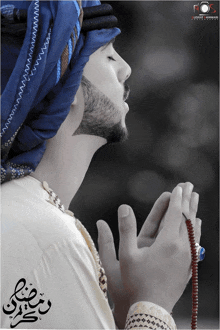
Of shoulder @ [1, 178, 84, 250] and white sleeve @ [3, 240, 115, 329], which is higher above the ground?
shoulder @ [1, 178, 84, 250]

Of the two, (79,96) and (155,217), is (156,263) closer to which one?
(155,217)

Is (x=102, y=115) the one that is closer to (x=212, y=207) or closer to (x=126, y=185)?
(x=126, y=185)

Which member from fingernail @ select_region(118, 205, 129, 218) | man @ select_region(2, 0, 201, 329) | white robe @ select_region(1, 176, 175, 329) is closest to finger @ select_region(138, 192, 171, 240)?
man @ select_region(2, 0, 201, 329)

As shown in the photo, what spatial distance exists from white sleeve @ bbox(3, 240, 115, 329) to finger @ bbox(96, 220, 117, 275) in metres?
0.20

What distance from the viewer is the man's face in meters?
0.76

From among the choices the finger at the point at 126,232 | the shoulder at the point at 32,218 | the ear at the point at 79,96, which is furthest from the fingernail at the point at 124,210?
the ear at the point at 79,96

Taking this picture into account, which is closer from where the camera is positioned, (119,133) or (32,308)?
(32,308)

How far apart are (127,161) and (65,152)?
0.31 m

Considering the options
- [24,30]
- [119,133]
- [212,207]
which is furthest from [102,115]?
[212,207]

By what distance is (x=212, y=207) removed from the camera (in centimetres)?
101

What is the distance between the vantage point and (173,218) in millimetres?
734

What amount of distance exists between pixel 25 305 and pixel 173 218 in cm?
32

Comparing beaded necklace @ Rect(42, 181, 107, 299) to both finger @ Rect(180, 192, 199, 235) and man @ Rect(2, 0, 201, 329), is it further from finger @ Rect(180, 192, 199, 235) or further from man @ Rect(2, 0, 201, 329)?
finger @ Rect(180, 192, 199, 235)

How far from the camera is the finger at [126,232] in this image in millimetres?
717
